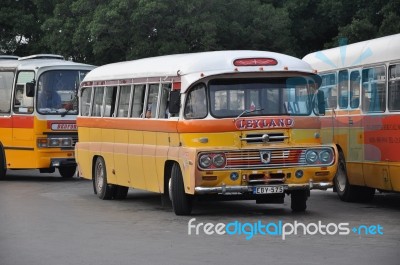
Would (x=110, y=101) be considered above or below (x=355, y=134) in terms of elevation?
above

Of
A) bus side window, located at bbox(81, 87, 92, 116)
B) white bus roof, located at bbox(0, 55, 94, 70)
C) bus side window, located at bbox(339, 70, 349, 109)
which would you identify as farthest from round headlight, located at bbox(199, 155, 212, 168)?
white bus roof, located at bbox(0, 55, 94, 70)

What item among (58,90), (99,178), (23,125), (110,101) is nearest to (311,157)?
(110,101)

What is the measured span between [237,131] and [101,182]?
5.91 meters

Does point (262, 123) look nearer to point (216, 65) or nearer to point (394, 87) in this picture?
point (216, 65)

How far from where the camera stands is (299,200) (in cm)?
1861

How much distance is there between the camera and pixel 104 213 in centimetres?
1925

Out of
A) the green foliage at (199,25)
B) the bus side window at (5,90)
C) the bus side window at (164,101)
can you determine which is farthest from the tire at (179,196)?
the green foliage at (199,25)

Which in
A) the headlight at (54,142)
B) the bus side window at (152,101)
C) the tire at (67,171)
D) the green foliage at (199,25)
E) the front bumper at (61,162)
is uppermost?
the green foliage at (199,25)

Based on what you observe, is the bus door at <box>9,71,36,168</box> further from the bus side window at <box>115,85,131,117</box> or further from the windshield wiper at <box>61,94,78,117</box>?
the bus side window at <box>115,85,131,117</box>

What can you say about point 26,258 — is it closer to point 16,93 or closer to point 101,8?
point 16,93

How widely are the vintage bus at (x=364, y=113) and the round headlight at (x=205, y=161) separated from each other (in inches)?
129

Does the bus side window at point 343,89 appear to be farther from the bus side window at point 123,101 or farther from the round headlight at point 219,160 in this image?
the round headlight at point 219,160

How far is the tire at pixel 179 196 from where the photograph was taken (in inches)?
709

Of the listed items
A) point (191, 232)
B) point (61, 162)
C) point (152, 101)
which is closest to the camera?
point (191, 232)
